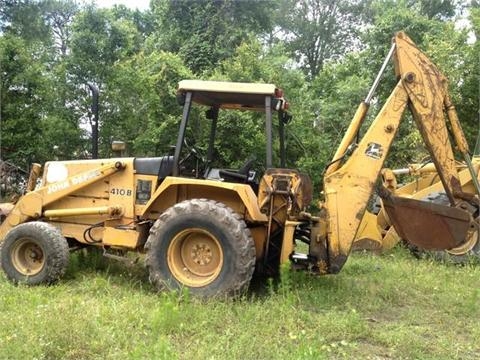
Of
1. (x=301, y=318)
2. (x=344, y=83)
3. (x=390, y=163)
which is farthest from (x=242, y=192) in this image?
(x=344, y=83)

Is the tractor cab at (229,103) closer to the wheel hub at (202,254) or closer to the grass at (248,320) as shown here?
the wheel hub at (202,254)

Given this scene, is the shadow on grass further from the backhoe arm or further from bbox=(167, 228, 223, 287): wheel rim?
the backhoe arm

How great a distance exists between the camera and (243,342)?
4.39m

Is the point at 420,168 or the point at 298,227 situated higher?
the point at 420,168

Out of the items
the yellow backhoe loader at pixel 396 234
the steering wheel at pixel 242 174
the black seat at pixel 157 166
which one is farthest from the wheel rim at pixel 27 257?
the yellow backhoe loader at pixel 396 234

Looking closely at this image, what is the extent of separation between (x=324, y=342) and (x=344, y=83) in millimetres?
15087

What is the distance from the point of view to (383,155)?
5.80m

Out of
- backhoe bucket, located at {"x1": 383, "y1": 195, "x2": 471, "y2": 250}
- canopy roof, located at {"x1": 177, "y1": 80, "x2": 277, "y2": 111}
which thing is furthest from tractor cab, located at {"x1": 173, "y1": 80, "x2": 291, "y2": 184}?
backhoe bucket, located at {"x1": 383, "y1": 195, "x2": 471, "y2": 250}

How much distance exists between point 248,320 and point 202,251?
1.23 m

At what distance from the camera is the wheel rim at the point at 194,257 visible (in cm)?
587

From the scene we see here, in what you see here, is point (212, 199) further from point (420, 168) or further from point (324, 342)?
point (420, 168)

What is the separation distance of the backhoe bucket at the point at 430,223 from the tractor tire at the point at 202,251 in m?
1.56

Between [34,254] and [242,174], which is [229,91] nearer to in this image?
[242,174]

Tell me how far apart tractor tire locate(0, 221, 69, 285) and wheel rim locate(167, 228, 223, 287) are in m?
1.39
